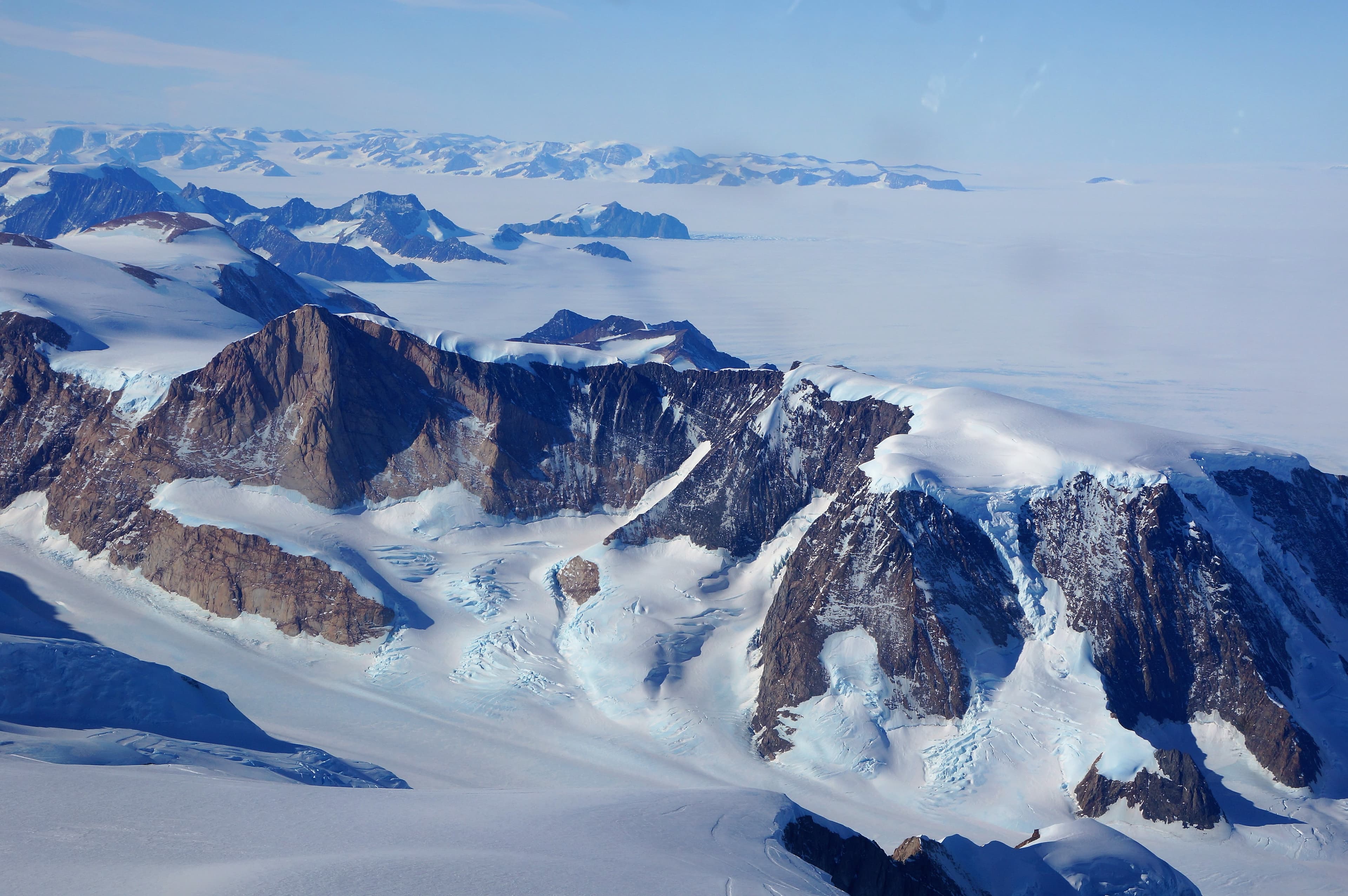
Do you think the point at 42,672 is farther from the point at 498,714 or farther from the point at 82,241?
the point at 82,241

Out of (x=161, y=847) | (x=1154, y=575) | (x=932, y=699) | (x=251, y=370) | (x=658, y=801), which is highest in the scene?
(x=251, y=370)

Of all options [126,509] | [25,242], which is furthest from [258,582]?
[25,242]

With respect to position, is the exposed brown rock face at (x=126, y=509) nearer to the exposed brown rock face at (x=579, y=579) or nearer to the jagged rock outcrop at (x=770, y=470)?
the exposed brown rock face at (x=579, y=579)

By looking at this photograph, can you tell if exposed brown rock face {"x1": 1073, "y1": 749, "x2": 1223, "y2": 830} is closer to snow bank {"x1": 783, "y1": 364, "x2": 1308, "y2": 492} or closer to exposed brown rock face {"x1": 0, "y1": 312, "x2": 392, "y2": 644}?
snow bank {"x1": 783, "y1": 364, "x2": 1308, "y2": 492}

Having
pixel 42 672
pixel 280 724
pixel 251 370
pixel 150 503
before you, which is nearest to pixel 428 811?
pixel 42 672

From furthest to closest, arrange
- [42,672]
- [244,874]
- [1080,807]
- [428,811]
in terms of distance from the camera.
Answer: [1080,807] → [42,672] → [428,811] → [244,874]

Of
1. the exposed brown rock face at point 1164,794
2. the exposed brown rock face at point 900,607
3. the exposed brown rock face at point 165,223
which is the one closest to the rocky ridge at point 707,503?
the exposed brown rock face at point 900,607
